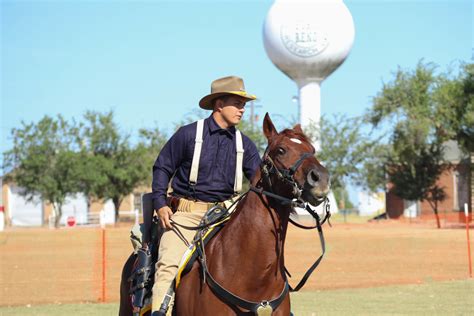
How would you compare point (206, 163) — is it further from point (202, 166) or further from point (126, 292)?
point (126, 292)

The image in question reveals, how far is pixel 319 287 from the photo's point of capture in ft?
70.0

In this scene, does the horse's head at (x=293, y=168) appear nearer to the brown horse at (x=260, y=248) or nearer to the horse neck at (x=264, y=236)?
the brown horse at (x=260, y=248)

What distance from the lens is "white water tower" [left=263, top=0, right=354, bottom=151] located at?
62062mm

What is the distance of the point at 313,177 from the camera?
6879mm

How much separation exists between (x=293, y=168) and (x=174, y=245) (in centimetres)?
149

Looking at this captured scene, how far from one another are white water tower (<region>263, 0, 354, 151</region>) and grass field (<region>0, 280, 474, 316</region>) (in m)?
43.0

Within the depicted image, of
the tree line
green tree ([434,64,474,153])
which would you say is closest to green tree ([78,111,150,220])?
the tree line

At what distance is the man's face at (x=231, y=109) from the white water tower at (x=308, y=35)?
54.2 m

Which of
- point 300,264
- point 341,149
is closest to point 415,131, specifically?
point 341,149

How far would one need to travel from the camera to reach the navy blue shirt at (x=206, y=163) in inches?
317

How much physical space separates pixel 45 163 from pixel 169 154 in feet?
197

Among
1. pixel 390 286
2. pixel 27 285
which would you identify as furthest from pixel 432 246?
pixel 27 285

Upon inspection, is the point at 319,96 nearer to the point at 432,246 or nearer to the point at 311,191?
the point at 432,246

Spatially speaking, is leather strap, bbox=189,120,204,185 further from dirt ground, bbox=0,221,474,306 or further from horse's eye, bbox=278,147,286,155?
dirt ground, bbox=0,221,474,306
